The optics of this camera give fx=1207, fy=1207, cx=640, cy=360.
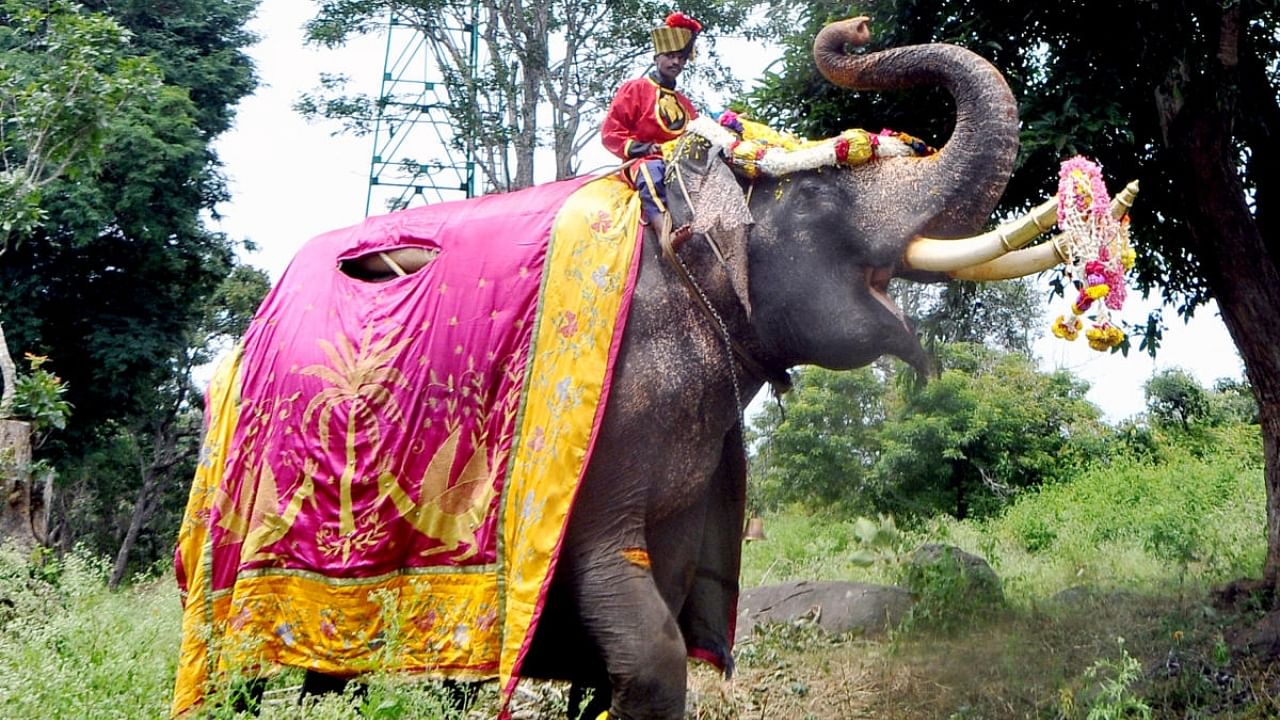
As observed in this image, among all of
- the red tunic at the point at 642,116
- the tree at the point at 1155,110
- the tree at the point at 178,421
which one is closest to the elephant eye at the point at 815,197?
the red tunic at the point at 642,116

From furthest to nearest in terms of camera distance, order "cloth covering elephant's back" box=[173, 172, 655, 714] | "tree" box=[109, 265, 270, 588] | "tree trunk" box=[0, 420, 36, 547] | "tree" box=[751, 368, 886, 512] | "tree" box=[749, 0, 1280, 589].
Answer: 1. "tree" box=[109, 265, 270, 588]
2. "tree" box=[751, 368, 886, 512]
3. "tree trunk" box=[0, 420, 36, 547]
4. "tree" box=[749, 0, 1280, 589]
5. "cloth covering elephant's back" box=[173, 172, 655, 714]

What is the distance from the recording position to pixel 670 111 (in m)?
4.29

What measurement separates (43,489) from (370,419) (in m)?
5.10

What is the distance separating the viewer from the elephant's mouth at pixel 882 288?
148 inches

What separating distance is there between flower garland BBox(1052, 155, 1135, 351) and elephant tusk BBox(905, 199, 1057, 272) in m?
0.06

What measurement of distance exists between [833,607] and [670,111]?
4.03 meters

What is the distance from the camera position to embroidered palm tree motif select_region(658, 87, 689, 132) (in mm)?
4262

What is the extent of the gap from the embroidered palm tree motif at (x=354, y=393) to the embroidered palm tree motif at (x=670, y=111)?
1.20 m

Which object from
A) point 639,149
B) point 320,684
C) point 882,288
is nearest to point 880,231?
point 882,288

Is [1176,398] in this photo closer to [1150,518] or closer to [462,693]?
[1150,518]

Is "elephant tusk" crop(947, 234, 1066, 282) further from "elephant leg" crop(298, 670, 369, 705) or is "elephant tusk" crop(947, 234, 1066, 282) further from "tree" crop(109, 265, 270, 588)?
"tree" crop(109, 265, 270, 588)

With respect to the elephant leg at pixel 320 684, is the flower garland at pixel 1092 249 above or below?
above

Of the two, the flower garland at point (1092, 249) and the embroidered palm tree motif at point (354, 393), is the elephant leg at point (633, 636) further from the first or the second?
the flower garland at point (1092, 249)

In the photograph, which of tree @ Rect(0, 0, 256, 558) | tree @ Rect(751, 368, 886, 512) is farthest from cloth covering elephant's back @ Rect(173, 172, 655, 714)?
tree @ Rect(0, 0, 256, 558)
